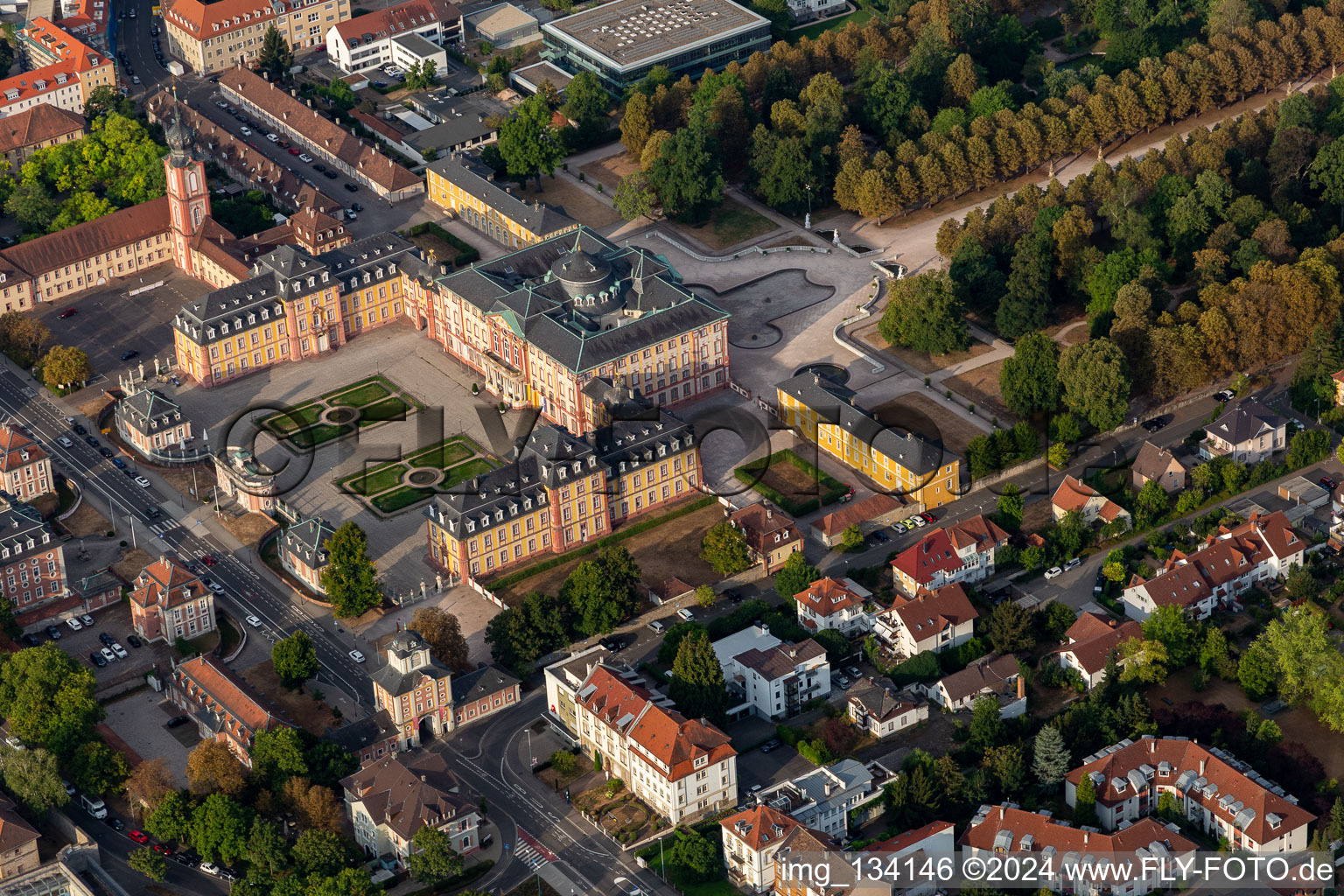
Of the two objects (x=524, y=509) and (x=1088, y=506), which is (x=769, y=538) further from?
(x=1088, y=506)

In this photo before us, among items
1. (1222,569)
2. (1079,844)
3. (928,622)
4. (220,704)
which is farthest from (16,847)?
(1222,569)

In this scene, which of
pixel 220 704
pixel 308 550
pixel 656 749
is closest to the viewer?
pixel 656 749

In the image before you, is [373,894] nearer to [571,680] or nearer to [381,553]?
[571,680]

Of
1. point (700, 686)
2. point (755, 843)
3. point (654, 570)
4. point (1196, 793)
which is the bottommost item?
point (654, 570)

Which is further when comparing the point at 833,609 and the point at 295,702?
the point at 833,609

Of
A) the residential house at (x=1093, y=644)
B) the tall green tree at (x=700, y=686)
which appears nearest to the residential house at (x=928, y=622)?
the residential house at (x=1093, y=644)

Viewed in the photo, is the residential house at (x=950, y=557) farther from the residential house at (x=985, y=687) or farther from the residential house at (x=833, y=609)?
the residential house at (x=985, y=687)

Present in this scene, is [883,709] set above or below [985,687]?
below
